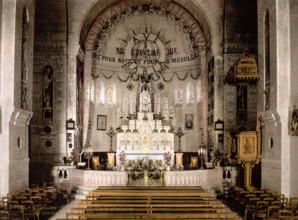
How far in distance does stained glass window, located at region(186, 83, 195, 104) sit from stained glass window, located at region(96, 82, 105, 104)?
5.84m

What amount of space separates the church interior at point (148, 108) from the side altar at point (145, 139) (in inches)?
2.5

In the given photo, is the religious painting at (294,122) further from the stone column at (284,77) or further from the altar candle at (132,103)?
the altar candle at (132,103)

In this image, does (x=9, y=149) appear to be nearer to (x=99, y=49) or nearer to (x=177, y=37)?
(x=99, y=49)

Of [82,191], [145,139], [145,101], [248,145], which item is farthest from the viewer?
[145,101]

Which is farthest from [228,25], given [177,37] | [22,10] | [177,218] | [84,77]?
[177,218]

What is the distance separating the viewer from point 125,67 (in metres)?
24.9

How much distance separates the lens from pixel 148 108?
2228 cm

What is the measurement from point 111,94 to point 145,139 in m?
5.27

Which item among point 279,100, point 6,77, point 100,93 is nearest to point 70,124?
point 100,93

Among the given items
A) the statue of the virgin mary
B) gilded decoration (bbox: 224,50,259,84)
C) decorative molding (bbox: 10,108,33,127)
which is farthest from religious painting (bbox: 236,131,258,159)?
the statue of the virgin mary

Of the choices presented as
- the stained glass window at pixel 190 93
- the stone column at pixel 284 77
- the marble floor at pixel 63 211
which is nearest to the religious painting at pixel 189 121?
the stained glass window at pixel 190 93

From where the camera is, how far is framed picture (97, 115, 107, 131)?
935 inches

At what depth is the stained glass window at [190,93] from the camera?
80.1 ft

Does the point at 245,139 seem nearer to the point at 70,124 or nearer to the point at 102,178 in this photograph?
the point at 102,178
